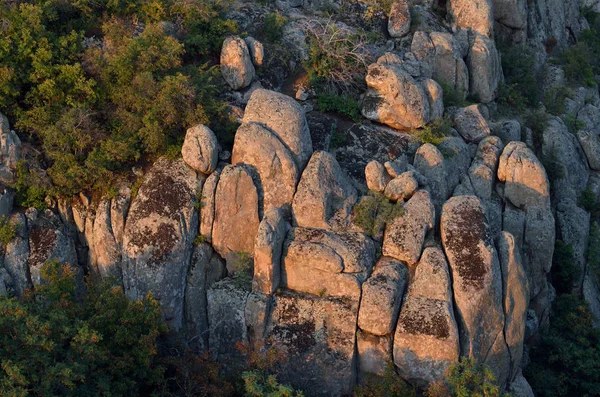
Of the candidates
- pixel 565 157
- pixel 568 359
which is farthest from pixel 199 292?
pixel 565 157

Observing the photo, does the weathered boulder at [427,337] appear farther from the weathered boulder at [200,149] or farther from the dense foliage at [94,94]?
the dense foliage at [94,94]

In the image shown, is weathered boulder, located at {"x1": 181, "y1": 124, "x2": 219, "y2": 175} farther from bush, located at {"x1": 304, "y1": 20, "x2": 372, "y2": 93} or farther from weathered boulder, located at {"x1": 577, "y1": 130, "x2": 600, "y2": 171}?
weathered boulder, located at {"x1": 577, "y1": 130, "x2": 600, "y2": 171}

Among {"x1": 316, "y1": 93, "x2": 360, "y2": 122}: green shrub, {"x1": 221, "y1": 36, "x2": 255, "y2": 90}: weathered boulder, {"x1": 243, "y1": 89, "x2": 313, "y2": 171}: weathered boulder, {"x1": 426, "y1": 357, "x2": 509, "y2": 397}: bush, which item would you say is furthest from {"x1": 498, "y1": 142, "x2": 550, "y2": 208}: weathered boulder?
{"x1": 221, "y1": 36, "x2": 255, "y2": 90}: weathered boulder

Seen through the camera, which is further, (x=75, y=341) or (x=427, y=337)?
(x=427, y=337)

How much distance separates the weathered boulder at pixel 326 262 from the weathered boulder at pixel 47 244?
5.79m

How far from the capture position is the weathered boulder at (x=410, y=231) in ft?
68.6

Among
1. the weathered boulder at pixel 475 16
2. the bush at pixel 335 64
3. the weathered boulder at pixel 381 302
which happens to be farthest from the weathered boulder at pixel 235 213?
the weathered boulder at pixel 475 16

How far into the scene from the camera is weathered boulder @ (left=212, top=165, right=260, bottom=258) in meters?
21.3

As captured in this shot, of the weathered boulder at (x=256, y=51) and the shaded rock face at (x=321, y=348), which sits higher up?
the weathered boulder at (x=256, y=51)

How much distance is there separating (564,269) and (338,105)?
30.7ft

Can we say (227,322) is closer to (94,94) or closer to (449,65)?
(94,94)

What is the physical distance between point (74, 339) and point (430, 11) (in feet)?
69.1

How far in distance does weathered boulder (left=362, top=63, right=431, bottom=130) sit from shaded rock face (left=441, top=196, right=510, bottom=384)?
14.3 ft

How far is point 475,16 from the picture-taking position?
31188 mm
